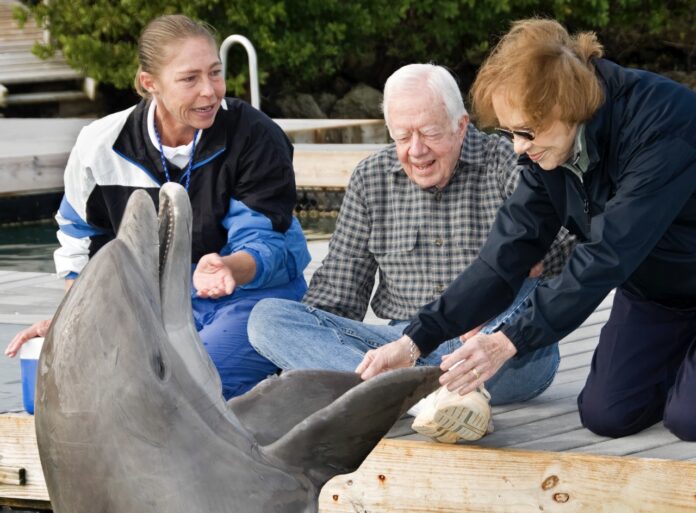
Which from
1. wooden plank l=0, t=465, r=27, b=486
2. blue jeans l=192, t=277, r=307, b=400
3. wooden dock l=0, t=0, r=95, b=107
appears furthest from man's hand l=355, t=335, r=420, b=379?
wooden dock l=0, t=0, r=95, b=107

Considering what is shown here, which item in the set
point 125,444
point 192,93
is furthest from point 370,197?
point 125,444

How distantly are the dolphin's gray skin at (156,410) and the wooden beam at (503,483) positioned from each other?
970 mm

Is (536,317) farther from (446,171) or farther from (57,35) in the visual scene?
(57,35)

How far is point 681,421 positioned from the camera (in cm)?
384

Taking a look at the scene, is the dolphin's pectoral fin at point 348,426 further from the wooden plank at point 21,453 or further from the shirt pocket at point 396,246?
the wooden plank at point 21,453

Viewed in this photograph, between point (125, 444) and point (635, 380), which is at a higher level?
point (125, 444)

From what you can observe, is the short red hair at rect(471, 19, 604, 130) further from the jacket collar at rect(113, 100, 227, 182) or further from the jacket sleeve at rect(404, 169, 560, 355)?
the jacket collar at rect(113, 100, 227, 182)

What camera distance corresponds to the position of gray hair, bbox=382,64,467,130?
4.09m

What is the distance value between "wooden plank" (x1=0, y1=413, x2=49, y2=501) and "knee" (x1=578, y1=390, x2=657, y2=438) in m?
2.00

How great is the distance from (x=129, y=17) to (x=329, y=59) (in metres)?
3.38

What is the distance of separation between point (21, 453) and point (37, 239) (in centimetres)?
708

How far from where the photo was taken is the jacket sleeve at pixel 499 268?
3664 millimetres

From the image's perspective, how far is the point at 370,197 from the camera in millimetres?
4367

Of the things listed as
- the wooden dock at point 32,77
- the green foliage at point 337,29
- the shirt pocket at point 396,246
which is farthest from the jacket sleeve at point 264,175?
the wooden dock at point 32,77
